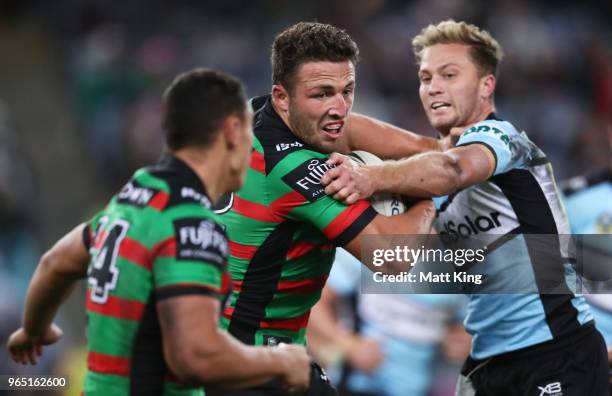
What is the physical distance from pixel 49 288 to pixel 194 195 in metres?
1.05

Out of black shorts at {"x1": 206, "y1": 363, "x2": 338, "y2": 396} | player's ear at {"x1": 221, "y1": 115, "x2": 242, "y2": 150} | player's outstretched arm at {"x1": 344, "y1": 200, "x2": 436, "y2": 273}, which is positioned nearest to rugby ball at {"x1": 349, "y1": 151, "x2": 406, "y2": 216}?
player's outstretched arm at {"x1": 344, "y1": 200, "x2": 436, "y2": 273}

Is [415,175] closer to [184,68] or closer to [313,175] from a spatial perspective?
[313,175]

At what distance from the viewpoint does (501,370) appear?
213 inches

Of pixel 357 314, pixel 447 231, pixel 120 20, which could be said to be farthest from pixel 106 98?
pixel 447 231

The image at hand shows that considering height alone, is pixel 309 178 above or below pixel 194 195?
above

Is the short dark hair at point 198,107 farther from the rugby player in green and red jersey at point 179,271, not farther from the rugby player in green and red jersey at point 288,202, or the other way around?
the rugby player in green and red jersey at point 288,202

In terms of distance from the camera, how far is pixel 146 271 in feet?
12.3

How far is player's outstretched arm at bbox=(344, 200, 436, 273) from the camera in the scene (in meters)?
4.76

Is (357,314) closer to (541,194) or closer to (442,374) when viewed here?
(442,374)

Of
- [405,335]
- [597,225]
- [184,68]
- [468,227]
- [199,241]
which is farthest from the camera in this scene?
[184,68]

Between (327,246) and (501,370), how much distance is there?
4.00 ft

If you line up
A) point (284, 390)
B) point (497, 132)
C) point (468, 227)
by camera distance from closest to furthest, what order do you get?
point (284, 390) < point (497, 132) < point (468, 227)

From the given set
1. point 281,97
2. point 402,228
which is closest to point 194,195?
point 402,228

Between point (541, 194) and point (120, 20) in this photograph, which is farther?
point (120, 20)
